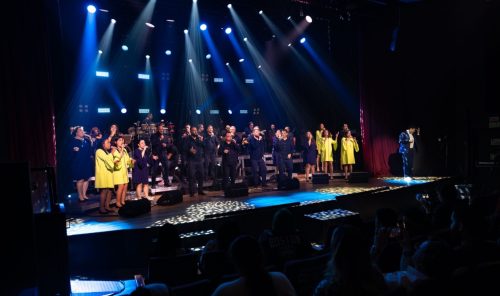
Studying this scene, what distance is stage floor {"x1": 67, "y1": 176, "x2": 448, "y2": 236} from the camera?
24.4 feet

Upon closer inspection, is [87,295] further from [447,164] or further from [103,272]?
[447,164]

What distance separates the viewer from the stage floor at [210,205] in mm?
7441

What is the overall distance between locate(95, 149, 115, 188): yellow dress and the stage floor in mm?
736

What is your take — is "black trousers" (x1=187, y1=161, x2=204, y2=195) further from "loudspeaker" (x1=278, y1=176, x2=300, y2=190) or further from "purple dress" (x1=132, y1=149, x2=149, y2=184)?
"loudspeaker" (x1=278, y1=176, x2=300, y2=190)

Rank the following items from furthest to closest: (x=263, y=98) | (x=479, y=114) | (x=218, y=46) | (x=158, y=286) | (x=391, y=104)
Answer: (x=263, y=98) → (x=218, y=46) → (x=391, y=104) → (x=479, y=114) → (x=158, y=286)

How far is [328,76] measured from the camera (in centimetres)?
1694

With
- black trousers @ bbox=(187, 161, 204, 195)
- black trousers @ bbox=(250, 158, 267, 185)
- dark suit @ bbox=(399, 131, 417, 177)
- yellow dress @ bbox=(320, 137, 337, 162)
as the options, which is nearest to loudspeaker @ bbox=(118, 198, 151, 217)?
black trousers @ bbox=(187, 161, 204, 195)

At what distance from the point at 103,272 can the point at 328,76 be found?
43.0 feet

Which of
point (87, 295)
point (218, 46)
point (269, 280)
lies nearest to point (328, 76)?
point (218, 46)

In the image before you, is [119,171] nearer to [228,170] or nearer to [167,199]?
[167,199]

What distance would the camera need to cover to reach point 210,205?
9539 mm

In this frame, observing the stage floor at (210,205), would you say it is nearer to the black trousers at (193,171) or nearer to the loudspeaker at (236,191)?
the loudspeaker at (236,191)

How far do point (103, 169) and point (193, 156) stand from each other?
3216 mm

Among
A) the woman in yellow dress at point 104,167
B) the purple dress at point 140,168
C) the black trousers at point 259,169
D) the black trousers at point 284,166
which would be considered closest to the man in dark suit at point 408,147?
the black trousers at point 284,166
